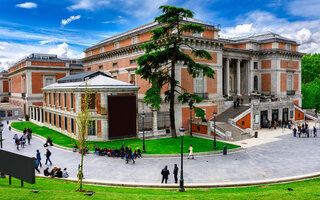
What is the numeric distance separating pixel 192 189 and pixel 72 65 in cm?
4982

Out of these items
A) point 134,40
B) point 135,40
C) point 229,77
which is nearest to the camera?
point 135,40

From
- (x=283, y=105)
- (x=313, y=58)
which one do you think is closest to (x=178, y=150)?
(x=283, y=105)

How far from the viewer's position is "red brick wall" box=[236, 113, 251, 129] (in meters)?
35.2

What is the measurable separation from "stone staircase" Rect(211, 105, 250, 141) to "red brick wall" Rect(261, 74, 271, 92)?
37.0ft

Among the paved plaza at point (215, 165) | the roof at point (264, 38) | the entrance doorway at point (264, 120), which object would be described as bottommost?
the paved plaza at point (215, 165)

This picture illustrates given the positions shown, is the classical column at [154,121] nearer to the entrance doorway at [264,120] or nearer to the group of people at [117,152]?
the group of people at [117,152]

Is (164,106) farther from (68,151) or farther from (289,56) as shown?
(289,56)

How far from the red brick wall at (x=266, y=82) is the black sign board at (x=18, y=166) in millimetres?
44523

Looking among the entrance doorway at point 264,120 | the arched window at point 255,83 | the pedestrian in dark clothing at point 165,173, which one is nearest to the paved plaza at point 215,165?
the pedestrian in dark clothing at point 165,173

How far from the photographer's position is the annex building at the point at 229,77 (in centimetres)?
3356

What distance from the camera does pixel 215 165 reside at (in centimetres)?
2075

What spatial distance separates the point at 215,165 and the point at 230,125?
547 inches

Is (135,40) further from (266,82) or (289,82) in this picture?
(289,82)

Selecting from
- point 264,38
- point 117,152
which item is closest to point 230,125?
point 117,152
